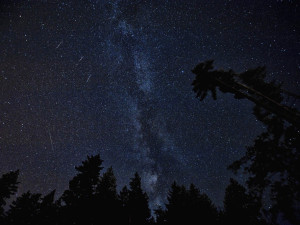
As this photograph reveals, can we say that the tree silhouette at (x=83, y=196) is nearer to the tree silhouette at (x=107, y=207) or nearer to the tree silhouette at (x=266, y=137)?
the tree silhouette at (x=107, y=207)

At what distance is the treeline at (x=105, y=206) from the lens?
613 inches

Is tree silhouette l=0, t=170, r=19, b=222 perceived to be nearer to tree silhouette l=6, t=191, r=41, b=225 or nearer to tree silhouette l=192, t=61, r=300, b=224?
tree silhouette l=6, t=191, r=41, b=225

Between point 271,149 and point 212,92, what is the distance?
15.8 ft

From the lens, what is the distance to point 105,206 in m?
18.0

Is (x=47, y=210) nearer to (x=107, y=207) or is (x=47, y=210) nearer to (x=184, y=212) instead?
(x=107, y=207)

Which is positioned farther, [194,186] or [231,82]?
[194,186]

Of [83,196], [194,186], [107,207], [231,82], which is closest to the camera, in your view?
[231,82]

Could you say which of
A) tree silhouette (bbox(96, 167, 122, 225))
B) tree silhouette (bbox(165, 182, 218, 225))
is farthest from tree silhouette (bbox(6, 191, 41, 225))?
tree silhouette (bbox(165, 182, 218, 225))

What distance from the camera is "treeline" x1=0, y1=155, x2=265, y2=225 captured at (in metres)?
15.6

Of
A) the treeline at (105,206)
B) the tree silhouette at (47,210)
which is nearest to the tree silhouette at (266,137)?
the treeline at (105,206)

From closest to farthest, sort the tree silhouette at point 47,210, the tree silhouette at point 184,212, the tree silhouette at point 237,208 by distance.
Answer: the tree silhouette at point 47,210 < the tree silhouette at point 237,208 < the tree silhouette at point 184,212

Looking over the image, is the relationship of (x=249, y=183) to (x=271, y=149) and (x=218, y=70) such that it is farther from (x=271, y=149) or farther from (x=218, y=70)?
(x=218, y=70)

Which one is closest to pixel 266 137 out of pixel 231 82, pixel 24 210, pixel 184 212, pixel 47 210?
pixel 231 82

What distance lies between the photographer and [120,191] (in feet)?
76.8
